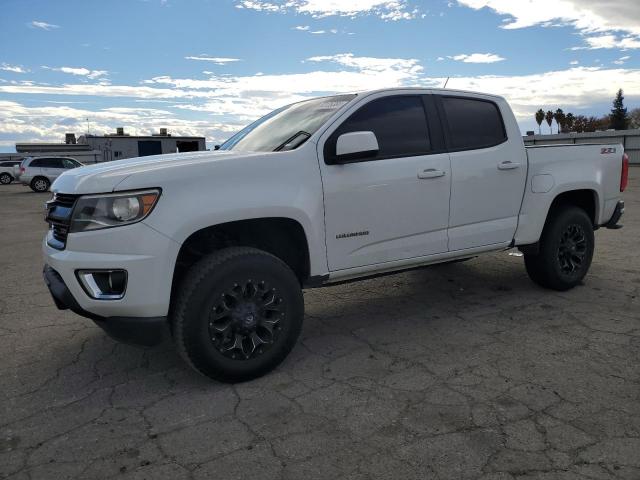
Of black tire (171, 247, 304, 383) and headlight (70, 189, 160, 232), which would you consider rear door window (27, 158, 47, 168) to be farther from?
black tire (171, 247, 304, 383)

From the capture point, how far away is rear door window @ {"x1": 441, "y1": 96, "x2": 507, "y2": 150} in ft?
14.7

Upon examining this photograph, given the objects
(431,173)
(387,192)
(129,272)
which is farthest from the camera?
(431,173)

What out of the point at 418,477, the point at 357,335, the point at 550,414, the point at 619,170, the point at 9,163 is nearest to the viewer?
the point at 418,477

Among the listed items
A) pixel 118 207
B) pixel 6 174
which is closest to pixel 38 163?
pixel 6 174

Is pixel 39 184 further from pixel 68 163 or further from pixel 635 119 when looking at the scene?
pixel 635 119

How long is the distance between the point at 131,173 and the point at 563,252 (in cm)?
408

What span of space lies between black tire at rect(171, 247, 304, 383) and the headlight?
1.54 ft

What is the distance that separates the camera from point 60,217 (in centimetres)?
331

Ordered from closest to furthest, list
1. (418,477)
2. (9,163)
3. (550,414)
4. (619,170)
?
1. (418,477)
2. (550,414)
3. (619,170)
4. (9,163)

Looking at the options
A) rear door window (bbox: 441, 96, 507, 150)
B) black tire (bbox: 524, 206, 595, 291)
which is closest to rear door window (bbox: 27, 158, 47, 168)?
rear door window (bbox: 441, 96, 507, 150)

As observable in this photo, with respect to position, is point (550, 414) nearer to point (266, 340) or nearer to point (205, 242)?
point (266, 340)

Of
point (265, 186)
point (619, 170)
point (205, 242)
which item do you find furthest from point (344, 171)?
point (619, 170)

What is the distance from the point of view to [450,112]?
452 centimetres

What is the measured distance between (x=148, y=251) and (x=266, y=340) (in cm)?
95
